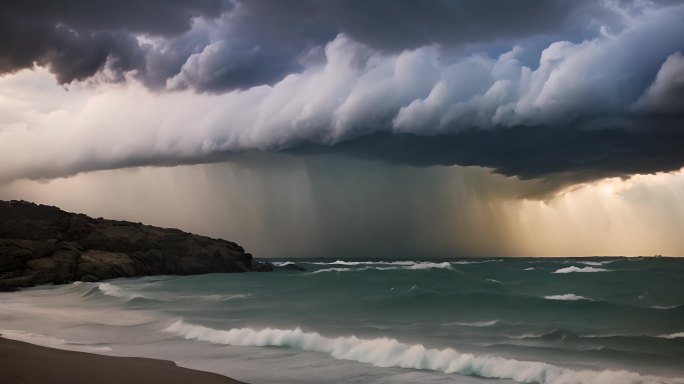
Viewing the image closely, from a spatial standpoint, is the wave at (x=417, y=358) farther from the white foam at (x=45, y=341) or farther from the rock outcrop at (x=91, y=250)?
the rock outcrop at (x=91, y=250)

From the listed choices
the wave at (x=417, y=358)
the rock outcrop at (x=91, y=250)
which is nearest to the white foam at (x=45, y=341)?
the wave at (x=417, y=358)

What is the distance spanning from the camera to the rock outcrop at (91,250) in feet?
163

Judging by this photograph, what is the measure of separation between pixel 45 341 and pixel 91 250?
4813cm

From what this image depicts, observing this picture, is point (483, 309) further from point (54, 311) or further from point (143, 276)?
point (143, 276)

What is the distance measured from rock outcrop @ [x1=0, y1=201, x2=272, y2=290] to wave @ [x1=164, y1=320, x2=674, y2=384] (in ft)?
105

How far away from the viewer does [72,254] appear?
179 feet

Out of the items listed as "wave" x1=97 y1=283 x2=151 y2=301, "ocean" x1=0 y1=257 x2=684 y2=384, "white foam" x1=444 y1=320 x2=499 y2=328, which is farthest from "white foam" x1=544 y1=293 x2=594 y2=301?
"wave" x1=97 y1=283 x2=151 y2=301

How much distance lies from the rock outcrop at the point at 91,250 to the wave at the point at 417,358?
1263 inches

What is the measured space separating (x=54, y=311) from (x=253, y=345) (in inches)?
570

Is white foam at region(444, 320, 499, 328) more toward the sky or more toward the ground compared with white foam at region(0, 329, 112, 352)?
more toward the ground

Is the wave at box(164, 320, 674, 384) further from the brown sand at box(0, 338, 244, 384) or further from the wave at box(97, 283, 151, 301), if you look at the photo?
the wave at box(97, 283, 151, 301)

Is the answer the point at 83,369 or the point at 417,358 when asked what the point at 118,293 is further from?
the point at 417,358

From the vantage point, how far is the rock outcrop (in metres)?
49.6

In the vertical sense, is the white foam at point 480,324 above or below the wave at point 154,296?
below
